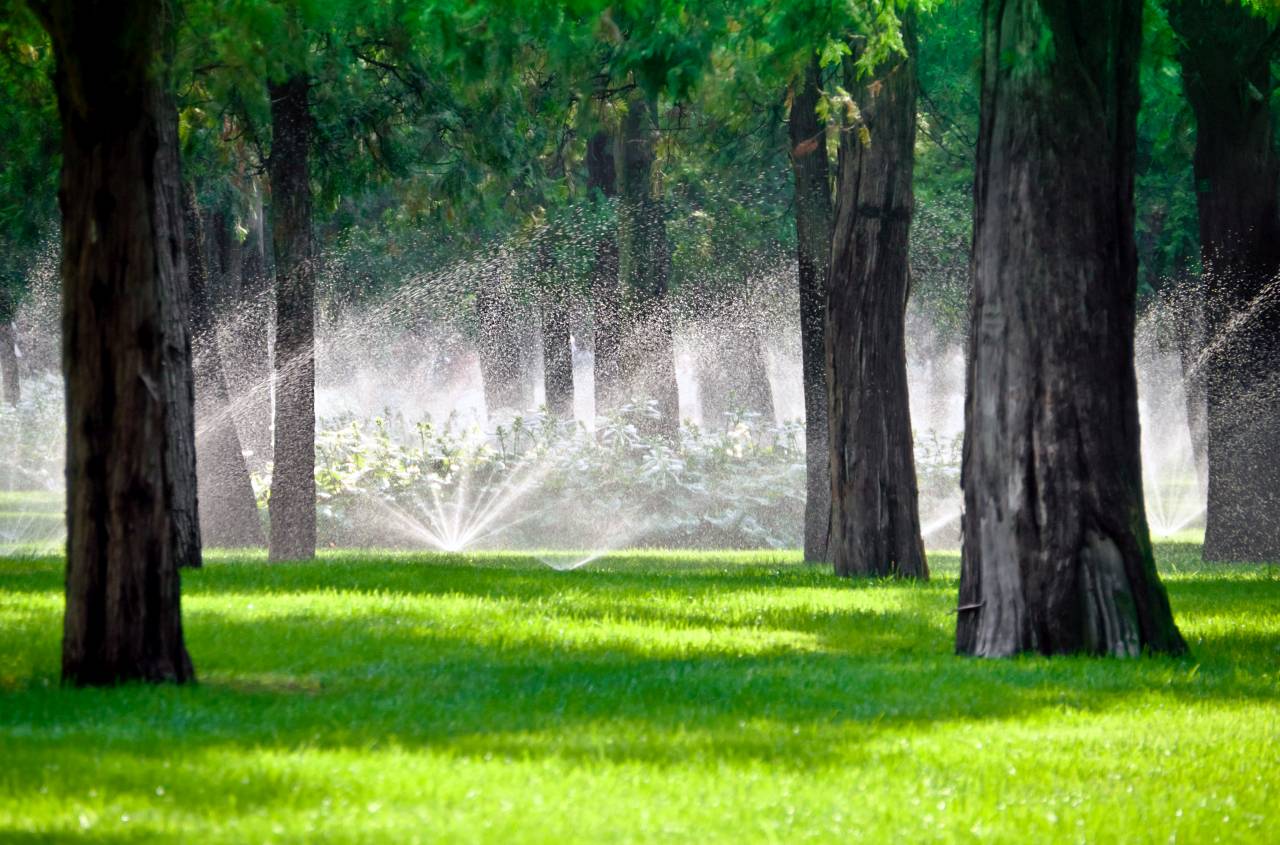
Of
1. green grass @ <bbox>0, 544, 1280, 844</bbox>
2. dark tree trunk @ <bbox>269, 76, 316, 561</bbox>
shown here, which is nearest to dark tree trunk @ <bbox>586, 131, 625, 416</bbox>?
dark tree trunk @ <bbox>269, 76, 316, 561</bbox>

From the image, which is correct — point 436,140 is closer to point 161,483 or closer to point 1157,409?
point 161,483

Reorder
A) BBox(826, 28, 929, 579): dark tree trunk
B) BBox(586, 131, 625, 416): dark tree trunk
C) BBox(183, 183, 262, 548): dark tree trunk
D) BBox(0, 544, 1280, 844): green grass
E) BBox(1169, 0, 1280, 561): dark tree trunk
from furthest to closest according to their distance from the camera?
1. BBox(586, 131, 625, 416): dark tree trunk
2. BBox(183, 183, 262, 548): dark tree trunk
3. BBox(1169, 0, 1280, 561): dark tree trunk
4. BBox(826, 28, 929, 579): dark tree trunk
5. BBox(0, 544, 1280, 844): green grass

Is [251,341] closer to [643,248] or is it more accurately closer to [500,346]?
[643,248]

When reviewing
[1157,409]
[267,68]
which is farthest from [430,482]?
[1157,409]

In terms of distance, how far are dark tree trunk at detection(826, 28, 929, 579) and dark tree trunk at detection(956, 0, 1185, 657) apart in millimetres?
4864

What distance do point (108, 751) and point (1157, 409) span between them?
132ft

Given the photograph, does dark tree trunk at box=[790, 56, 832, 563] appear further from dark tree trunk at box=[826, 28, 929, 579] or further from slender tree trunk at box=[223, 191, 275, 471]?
slender tree trunk at box=[223, 191, 275, 471]

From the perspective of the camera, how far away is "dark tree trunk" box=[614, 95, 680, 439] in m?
26.0

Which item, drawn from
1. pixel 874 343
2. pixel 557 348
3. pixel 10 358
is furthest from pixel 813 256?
pixel 10 358

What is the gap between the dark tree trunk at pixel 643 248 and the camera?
26.0 metres

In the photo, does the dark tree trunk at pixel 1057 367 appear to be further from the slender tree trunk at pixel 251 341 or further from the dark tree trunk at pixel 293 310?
the slender tree trunk at pixel 251 341

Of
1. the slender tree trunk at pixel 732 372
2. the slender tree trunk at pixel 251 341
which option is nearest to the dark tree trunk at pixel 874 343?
the slender tree trunk at pixel 251 341

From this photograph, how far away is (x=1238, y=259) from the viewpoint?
1881 cm

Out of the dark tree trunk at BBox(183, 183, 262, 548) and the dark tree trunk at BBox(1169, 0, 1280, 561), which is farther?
the dark tree trunk at BBox(183, 183, 262, 548)
